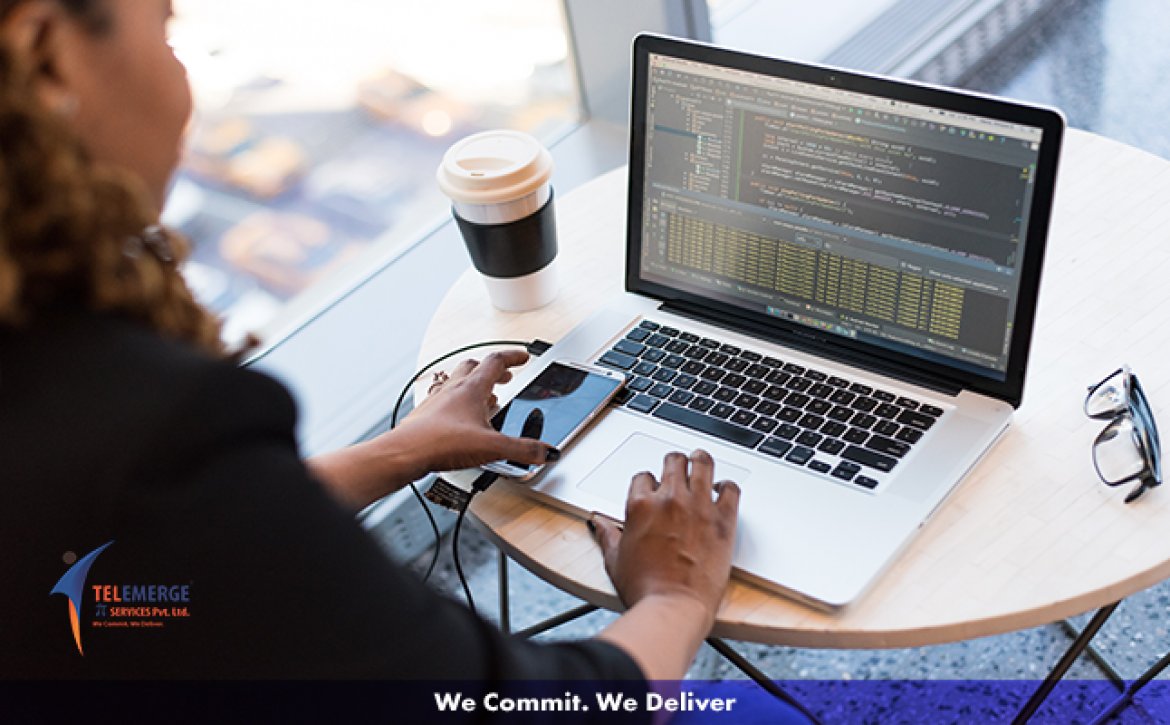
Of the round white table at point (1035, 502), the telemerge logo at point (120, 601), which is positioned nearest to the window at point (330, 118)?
the round white table at point (1035, 502)

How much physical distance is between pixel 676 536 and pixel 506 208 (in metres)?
0.49

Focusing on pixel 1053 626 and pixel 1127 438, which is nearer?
pixel 1127 438

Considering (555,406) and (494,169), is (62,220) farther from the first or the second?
(494,169)

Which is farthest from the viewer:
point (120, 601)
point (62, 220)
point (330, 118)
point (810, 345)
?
point (330, 118)

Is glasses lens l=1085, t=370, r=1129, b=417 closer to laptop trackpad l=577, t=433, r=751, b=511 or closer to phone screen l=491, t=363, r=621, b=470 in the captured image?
laptop trackpad l=577, t=433, r=751, b=511

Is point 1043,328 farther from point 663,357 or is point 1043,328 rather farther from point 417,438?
point 417,438

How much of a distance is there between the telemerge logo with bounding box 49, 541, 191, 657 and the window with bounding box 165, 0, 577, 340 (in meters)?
1.09

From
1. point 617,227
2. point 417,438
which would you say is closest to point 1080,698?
point 617,227

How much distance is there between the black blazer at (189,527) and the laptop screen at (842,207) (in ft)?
1.94

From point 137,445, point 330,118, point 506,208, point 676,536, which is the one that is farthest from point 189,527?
point 330,118

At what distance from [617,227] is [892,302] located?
0.46m

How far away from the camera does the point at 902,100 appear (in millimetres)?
1099

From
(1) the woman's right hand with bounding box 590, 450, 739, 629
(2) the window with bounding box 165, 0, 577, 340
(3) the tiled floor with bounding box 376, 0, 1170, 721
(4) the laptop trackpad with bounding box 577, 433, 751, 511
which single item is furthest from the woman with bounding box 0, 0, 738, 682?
(2) the window with bounding box 165, 0, 577, 340

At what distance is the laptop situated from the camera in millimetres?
1060
